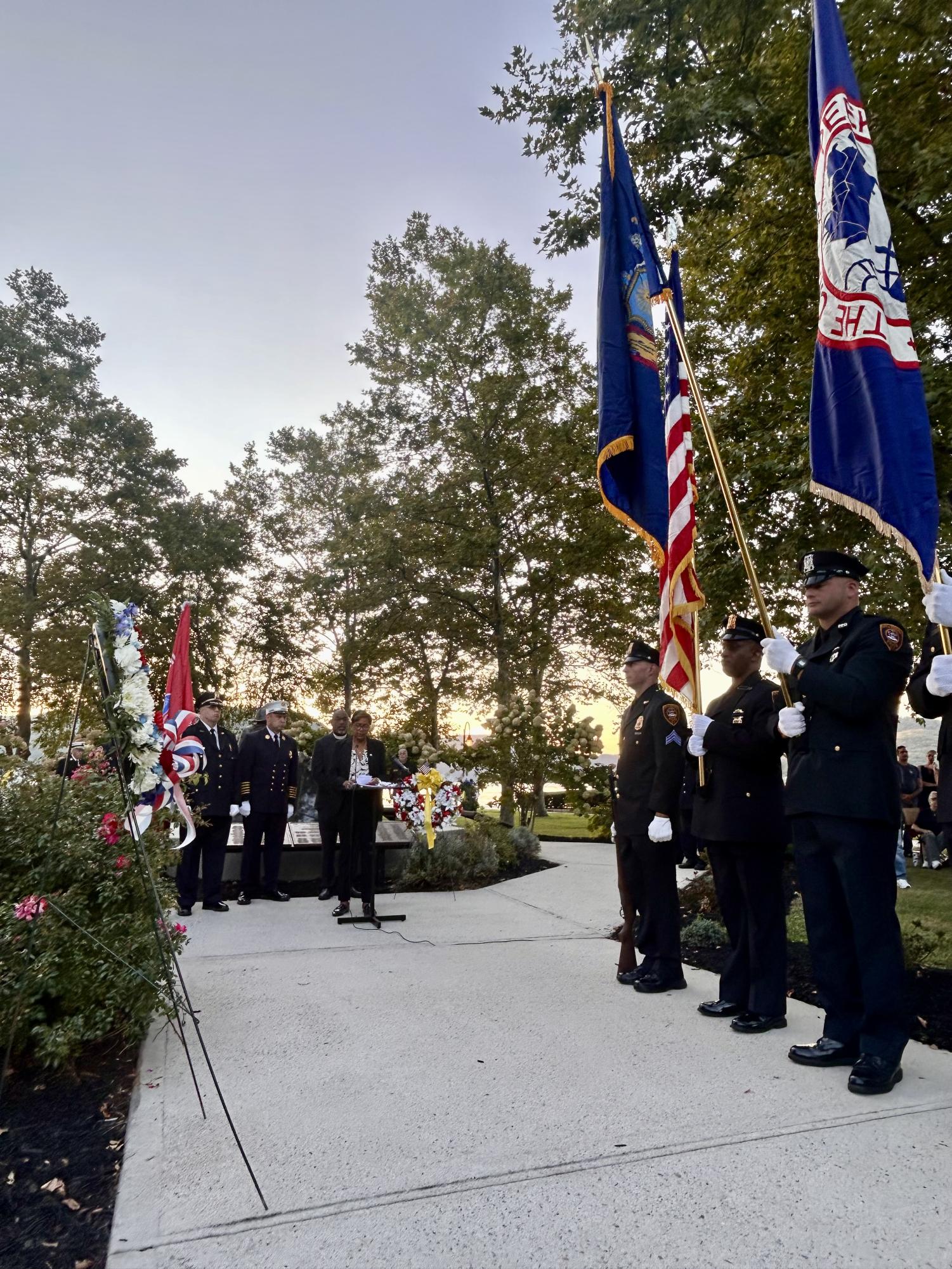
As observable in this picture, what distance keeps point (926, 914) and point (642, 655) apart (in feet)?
17.1

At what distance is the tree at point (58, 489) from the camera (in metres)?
26.2

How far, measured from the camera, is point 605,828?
13.2 m

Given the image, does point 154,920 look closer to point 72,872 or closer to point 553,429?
point 72,872

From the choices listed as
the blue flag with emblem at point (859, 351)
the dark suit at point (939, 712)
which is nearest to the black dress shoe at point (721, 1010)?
the dark suit at point (939, 712)

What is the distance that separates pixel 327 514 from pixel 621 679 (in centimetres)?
1452

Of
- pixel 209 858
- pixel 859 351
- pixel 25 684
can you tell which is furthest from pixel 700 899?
pixel 25 684

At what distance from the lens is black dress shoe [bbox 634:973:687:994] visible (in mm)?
5055

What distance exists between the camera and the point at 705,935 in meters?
6.38

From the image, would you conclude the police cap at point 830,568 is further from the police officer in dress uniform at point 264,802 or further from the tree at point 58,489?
the tree at point 58,489

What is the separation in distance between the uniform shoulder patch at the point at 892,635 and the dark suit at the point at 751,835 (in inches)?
32.3

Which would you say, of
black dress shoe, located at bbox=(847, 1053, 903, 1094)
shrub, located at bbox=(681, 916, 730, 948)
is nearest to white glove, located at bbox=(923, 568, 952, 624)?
black dress shoe, located at bbox=(847, 1053, 903, 1094)

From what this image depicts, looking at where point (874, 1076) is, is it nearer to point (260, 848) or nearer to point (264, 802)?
point (264, 802)

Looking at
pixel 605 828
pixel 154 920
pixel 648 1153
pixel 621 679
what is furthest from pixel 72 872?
pixel 621 679

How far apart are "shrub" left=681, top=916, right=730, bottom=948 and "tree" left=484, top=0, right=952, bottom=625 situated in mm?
4108
